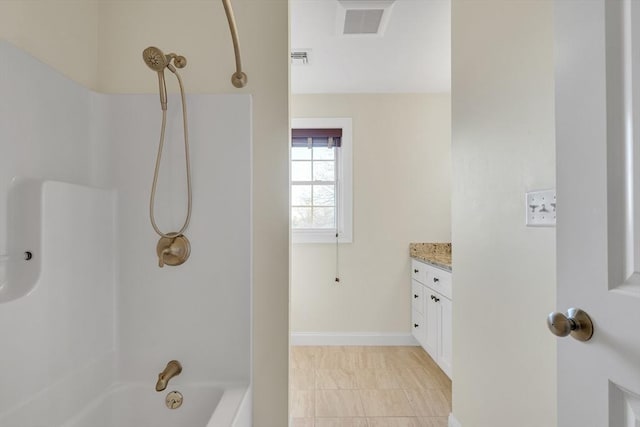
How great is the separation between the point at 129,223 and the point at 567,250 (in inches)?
54.1

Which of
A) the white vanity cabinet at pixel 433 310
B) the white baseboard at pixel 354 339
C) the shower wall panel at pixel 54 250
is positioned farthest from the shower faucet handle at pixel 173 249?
the white baseboard at pixel 354 339

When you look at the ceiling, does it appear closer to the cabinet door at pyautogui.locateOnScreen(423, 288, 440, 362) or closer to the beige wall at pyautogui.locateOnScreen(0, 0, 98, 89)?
the beige wall at pyautogui.locateOnScreen(0, 0, 98, 89)

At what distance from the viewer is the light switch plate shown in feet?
3.44

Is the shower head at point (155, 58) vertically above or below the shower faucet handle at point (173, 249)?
above

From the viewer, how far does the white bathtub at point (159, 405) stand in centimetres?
118

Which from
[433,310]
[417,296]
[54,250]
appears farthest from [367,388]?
[54,250]

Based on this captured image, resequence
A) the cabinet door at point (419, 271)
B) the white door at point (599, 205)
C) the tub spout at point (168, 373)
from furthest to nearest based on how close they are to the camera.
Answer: the cabinet door at point (419, 271), the tub spout at point (168, 373), the white door at point (599, 205)

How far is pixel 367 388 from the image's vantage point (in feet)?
7.60

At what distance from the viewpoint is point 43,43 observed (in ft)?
3.47

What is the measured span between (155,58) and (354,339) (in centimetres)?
282

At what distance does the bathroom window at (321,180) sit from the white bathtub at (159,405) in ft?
6.67

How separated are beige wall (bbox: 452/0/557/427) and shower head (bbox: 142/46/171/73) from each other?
1.24m

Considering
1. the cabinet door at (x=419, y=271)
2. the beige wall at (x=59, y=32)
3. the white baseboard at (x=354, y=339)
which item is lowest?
the white baseboard at (x=354, y=339)

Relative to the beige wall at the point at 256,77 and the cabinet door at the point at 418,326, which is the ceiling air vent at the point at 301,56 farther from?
the cabinet door at the point at 418,326
